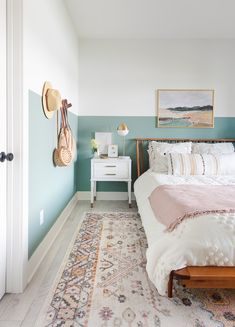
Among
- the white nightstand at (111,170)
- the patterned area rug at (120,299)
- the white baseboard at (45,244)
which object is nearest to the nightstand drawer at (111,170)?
the white nightstand at (111,170)

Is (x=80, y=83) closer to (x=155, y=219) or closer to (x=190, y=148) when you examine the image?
(x=190, y=148)

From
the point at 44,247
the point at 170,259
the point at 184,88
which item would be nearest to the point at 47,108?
the point at 44,247

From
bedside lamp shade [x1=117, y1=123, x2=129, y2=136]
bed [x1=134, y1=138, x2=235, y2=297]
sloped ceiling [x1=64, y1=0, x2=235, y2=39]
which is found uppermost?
sloped ceiling [x1=64, y1=0, x2=235, y2=39]

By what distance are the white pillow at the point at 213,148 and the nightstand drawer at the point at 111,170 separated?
1.03 metres

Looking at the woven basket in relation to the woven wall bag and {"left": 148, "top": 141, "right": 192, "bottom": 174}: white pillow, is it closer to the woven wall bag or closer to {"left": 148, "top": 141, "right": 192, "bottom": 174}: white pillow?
the woven wall bag

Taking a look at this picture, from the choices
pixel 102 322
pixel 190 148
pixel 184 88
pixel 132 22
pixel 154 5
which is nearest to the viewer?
pixel 102 322

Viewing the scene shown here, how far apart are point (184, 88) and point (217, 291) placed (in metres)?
2.90

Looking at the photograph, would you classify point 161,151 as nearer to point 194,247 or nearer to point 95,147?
point 95,147

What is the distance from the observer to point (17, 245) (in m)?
1.52

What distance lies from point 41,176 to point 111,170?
1.54 meters

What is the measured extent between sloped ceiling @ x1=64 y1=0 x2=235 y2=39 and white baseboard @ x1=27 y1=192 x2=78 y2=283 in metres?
2.42

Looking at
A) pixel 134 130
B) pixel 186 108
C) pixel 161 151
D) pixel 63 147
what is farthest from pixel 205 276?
pixel 186 108

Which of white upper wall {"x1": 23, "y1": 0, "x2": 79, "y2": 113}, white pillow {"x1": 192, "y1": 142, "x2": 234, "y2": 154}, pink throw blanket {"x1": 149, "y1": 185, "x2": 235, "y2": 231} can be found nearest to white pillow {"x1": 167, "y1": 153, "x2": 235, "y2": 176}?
white pillow {"x1": 192, "y1": 142, "x2": 234, "y2": 154}

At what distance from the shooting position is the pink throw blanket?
61.2 inches
